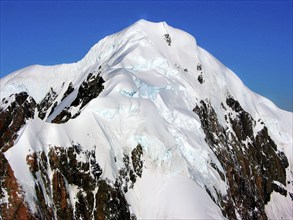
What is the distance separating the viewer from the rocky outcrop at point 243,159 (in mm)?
66625

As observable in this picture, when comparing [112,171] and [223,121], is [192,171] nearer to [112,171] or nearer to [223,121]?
[112,171]

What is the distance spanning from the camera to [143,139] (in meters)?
54.5

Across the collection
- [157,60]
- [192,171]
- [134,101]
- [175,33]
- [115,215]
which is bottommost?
[115,215]

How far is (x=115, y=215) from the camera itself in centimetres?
4853

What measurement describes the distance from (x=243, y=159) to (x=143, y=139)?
28609 mm

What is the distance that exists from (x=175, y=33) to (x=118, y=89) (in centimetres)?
3223

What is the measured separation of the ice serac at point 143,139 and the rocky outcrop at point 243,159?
0.26 metres

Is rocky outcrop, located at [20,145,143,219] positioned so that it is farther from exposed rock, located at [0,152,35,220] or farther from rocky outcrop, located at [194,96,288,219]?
rocky outcrop, located at [194,96,288,219]

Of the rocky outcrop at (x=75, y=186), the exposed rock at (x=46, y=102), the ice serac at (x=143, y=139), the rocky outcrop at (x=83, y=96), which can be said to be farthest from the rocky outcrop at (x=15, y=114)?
the rocky outcrop at (x=75, y=186)

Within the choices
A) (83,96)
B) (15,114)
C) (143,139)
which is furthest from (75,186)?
(15,114)

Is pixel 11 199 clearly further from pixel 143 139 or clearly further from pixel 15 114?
pixel 15 114

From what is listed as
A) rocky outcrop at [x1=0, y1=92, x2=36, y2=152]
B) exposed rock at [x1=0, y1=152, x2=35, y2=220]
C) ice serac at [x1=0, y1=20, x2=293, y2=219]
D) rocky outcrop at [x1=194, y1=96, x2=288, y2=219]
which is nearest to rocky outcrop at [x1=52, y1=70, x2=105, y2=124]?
ice serac at [x1=0, y1=20, x2=293, y2=219]

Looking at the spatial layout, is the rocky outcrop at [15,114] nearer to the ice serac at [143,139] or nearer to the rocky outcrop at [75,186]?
the ice serac at [143,139]

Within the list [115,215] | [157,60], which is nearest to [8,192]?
[115,215]
